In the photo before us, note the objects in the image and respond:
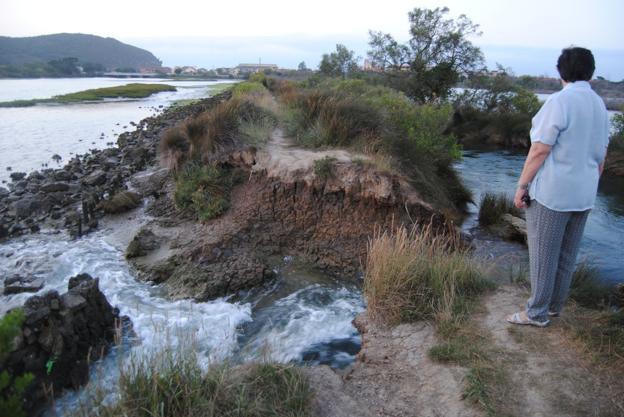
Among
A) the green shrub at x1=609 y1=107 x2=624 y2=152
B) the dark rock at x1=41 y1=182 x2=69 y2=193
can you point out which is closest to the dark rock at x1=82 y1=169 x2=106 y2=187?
the dark rock at x1=41 y1=182 x2=69 y2=193

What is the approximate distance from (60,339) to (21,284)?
334cm

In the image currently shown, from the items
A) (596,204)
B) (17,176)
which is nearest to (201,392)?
(596,204)

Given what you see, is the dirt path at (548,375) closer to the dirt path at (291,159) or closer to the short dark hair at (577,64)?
the short dark hair at (577,64)

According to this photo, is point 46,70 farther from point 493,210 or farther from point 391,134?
point 493,210

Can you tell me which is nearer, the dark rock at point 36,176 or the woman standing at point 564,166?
the woman standing at point 564,166

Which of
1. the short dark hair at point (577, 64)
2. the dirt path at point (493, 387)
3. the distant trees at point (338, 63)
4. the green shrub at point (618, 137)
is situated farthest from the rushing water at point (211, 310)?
the distant trees at point (338, 63)

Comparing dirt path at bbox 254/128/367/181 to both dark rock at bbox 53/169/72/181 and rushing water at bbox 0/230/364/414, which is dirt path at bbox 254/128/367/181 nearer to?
rushing water at bbox 0/230/364/414

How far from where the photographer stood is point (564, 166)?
4.29 m

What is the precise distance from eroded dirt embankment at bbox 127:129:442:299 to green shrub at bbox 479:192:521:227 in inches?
108

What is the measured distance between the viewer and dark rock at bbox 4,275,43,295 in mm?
7977

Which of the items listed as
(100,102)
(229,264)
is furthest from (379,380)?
(100,102)

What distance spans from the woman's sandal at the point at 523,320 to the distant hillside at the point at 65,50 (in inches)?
5680

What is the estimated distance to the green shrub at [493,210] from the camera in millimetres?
11594

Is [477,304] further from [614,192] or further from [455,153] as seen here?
[614,192]
